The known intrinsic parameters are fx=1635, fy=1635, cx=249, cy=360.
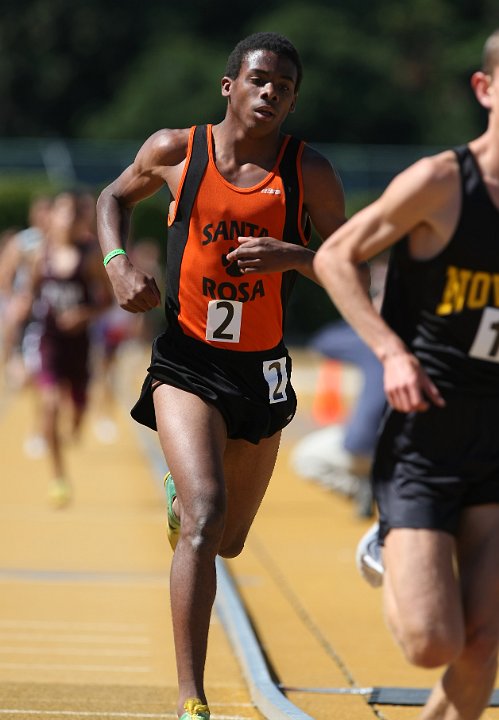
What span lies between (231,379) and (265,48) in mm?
1210

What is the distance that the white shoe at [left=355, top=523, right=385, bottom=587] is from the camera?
5184 millimetres

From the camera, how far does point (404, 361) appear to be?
4.63 meters

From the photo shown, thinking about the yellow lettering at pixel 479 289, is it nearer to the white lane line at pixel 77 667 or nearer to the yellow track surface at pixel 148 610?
the yellow track surface at pixel 148 610

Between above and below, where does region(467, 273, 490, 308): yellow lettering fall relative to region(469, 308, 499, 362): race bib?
above

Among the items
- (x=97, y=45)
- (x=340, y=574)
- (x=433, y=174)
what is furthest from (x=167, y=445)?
(x=97, y=45)

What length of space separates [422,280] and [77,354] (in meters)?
8.99

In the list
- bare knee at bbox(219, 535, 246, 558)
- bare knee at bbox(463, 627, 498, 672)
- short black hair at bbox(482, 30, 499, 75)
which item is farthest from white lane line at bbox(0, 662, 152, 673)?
short black hair at bbox(482, 30, 499, 75)

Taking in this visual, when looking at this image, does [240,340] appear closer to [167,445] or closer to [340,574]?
[167,445]

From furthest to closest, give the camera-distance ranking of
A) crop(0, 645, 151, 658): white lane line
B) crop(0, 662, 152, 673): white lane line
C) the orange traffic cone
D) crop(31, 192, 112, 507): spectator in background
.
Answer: the orange traffic cone
crop(31, 192, 112, 507): spectator in background
crop(0, 645, 151, 658): white lane line
crop(0, 662, 152, 673): white lane line

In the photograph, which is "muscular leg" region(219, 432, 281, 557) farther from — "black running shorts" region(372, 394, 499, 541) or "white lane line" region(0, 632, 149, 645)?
"white lane line" region(0, 632, 149, 645)

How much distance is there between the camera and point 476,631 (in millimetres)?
4770

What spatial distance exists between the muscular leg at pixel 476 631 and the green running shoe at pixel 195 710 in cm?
88

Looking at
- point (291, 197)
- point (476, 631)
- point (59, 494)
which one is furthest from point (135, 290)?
point (59, 494)

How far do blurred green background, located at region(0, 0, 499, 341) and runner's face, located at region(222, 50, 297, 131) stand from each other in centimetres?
4954
